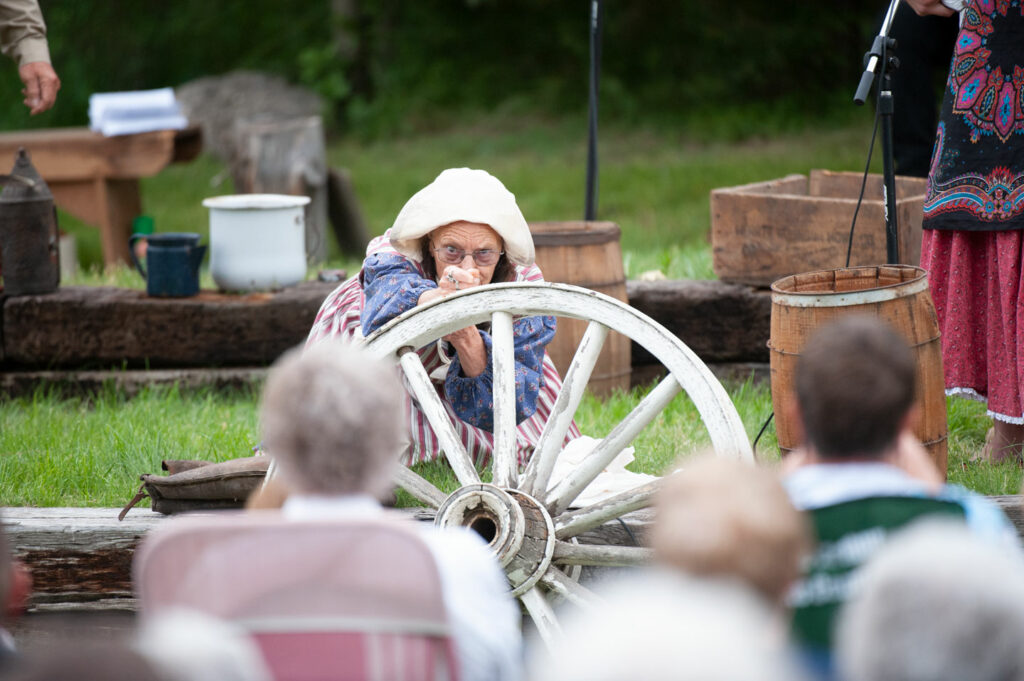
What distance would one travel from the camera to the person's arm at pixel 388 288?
3141 millimetres

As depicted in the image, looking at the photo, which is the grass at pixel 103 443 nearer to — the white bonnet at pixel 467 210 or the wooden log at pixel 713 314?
the white bonnet at pixel 467 210

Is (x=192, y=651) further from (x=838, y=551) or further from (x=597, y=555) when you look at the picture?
(x=597, y=555)

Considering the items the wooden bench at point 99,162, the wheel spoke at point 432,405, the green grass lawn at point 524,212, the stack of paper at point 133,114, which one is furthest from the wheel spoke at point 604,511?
the stack of paper at point 133,114

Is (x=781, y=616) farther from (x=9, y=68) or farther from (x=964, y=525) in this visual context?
(x=9, y=68)

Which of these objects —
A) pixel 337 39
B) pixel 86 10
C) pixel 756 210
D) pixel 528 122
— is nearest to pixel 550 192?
pixel 528 122

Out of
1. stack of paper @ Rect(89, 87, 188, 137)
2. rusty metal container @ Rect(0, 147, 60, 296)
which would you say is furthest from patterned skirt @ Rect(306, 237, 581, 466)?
stack of paper @ Rect(89, 87, 188, 137)

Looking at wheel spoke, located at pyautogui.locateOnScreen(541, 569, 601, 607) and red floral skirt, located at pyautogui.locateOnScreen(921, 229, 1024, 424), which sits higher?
red floral skirt, located at pyautogui.locateOnScreen(921, 229, 1024, 424)

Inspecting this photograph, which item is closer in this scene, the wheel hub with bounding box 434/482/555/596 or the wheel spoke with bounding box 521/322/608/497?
the wheel hub with bounding box 434/482/555/596

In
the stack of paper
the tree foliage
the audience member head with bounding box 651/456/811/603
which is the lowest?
the audience member head with bounding box 651/456/811/603

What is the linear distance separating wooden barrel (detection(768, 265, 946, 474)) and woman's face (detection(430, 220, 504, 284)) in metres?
0.77

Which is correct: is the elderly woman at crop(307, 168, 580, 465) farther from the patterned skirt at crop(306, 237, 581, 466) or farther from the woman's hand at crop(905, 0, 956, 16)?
the woman's hand at crop(905, 0, 956, 16)

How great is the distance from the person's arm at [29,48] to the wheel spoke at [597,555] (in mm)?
2835

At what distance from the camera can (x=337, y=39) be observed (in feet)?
41.1

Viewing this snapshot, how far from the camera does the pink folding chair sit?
1645 millimetres
